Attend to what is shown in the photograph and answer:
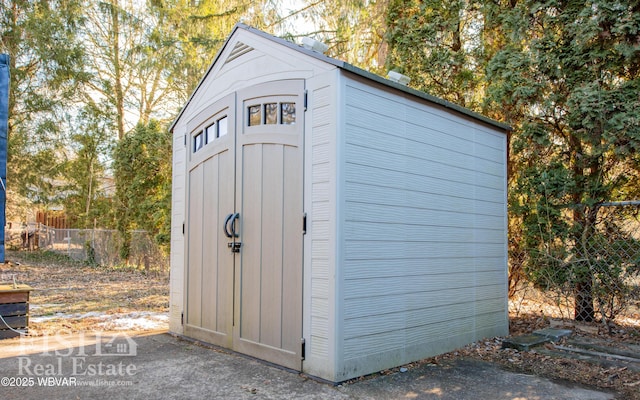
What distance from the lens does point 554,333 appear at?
453cm

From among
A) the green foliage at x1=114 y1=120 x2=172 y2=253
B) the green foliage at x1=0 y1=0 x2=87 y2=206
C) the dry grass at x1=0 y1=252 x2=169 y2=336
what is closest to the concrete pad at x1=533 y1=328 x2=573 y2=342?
the dry grass at x1=0 y1=252 x2=169 y2=336

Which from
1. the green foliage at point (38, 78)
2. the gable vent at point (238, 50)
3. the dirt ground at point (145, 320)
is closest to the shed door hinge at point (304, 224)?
the dirt ground at point (145, 320)

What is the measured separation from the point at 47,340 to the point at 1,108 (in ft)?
7.22

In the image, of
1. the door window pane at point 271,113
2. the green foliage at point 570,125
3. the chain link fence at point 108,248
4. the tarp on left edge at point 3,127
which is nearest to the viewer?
the door window pane at point 271,113

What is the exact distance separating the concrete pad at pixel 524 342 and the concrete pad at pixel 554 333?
0.07 metres

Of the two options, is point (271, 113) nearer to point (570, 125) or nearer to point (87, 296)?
point (570, 125)

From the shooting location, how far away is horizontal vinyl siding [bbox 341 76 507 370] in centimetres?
342

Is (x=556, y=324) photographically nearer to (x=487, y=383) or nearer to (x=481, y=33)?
(x=487, y=383)

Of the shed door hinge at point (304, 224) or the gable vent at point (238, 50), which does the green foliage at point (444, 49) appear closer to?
the gable vent at point (238, 50)

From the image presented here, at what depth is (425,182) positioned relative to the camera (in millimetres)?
4039

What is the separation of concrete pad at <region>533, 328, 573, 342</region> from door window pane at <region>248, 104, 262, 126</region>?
3368mm

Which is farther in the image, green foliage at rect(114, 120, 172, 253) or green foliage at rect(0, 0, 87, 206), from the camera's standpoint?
green foliage at rect(0, 0, 87, 206)

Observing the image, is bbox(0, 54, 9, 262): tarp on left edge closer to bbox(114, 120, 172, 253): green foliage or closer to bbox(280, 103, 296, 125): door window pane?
bbox(280, 103, 296, 125): door window pane

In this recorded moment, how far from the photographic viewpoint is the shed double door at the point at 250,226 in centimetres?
362
